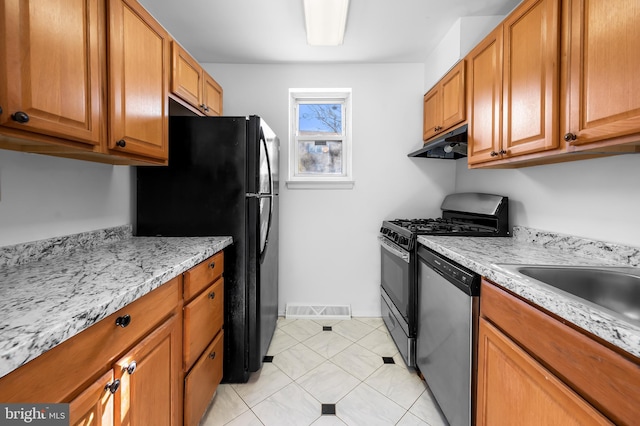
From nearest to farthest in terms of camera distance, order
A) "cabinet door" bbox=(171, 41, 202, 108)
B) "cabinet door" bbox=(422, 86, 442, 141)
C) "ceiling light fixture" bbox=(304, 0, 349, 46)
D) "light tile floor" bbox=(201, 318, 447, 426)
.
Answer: "light tile floor" bbox=(201, 318, 447, 426) < "cabinet door" bbox=(171, 41, 202, 108) < "ceiling light fixture" bbox=(304, 0, 349, 46) < "cabinet door" bbox=(422, 86, 442, 141)

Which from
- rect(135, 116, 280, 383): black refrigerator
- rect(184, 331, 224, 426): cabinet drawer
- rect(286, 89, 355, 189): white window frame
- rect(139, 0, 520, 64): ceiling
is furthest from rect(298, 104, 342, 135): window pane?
rect(184, 331, 224, 426): cabinet drawer

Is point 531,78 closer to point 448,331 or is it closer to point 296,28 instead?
point 448,331

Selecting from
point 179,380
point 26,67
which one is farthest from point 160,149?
point 179,380

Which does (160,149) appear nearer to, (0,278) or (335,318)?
(0,278)

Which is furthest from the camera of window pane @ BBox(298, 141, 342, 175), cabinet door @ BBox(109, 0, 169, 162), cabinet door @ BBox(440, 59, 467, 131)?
window pane @ BBox(298, 141, 342, 175)

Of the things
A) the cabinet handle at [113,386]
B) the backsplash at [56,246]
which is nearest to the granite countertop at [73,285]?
the backsplash at [56,246]

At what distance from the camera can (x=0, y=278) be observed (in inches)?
36.0

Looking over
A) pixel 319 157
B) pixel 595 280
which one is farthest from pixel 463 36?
pixel 595 280

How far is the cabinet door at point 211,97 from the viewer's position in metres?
2.13

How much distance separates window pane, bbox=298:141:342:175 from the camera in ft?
9.26

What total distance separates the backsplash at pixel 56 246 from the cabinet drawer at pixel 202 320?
668 millimetres

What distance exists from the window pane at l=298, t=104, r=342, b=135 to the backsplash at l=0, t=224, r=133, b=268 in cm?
188

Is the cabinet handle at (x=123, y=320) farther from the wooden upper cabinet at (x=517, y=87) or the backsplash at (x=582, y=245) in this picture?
the backsplash at (x=582, y=245)

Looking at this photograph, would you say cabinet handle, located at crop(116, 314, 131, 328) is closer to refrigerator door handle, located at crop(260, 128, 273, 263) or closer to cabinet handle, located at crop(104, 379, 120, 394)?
cabinet handle, located at crop(104, 379, 120, 394)
